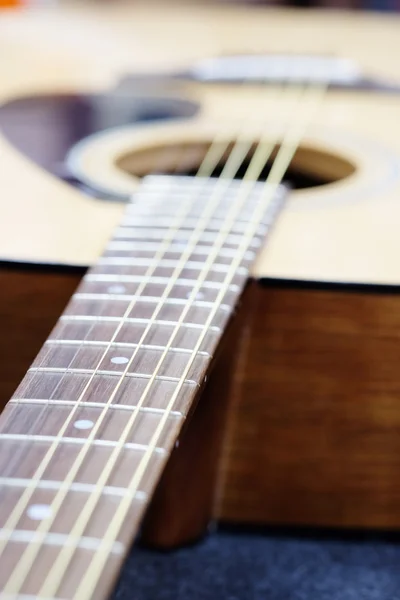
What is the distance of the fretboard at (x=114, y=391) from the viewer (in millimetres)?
284

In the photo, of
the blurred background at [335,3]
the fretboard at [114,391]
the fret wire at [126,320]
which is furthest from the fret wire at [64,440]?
the blurred background at [335,3]

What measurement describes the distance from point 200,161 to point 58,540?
52 cm

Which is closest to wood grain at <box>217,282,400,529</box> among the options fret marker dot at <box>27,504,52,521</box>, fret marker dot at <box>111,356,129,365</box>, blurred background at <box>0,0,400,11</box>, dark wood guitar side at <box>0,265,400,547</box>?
dark wood guitar side at <box>0,265,400,547</box>

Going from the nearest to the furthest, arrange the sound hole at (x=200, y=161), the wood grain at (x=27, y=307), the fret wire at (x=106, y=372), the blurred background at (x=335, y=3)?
the fret wire at (x=106, y=372), the wood grain at (x=27, y=307), the sound hole at (x=200, y=161), the blurred background at (x=335, y=3)

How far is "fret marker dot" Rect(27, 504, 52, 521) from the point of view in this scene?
30cm

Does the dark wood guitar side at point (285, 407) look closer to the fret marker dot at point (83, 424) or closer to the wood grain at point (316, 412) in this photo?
the wood grain at point (316, 412)

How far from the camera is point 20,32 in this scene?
1099 millimetres

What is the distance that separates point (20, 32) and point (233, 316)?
80cm

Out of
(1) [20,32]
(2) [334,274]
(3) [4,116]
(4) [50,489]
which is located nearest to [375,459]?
(2) [334,274]

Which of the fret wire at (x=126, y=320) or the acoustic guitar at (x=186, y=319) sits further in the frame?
the fret wire at (x=126, y=320)

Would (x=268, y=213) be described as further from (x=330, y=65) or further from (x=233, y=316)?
(x=330, y=65)

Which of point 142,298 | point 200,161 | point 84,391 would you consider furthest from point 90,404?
point 200,161

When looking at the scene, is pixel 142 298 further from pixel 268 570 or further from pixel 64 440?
pixel 268 570

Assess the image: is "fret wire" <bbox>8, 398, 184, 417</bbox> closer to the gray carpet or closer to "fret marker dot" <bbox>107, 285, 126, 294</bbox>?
"fret marker dot" <bbox>107, 285, 126, 294</bbox>
